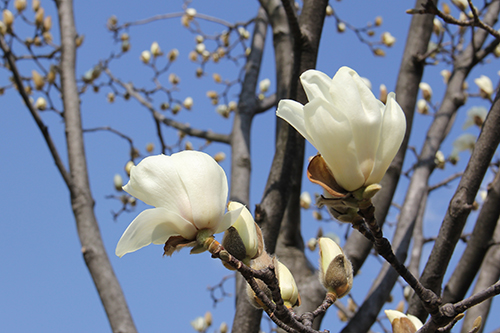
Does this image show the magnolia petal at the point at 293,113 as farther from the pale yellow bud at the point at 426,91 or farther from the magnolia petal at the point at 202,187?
the pale yellow bud at the point at 426,91

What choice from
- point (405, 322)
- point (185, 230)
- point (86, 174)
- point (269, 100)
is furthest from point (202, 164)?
point (269, 100)

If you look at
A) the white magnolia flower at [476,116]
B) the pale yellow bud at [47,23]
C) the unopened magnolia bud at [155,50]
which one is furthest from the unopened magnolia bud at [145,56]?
the white magnolia flower at [476,116]

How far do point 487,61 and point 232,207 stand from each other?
2704mm

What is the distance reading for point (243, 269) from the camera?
586mm

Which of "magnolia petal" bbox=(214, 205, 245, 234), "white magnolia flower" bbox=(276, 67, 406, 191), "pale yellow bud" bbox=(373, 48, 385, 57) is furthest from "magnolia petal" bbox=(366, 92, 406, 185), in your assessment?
"pale yellow bud" bbox=(373, 48, 385, 57)

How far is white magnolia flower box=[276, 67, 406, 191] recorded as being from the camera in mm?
543

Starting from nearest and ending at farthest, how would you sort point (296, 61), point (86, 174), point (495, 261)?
point (296, 61) < point (495, 261) < point (86, 174)

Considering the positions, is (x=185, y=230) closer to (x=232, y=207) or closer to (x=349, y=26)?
(x=232, y=207)

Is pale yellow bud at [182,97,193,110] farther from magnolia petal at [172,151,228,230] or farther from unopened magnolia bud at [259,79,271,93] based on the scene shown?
magnolia petal at [172,151,228,230]

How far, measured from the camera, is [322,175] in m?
0.58

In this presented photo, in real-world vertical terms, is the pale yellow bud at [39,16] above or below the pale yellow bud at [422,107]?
above

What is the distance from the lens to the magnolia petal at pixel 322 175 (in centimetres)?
57

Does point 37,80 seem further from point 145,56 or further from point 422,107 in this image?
point 422,107

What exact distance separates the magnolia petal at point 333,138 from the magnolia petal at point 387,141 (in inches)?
1.0
